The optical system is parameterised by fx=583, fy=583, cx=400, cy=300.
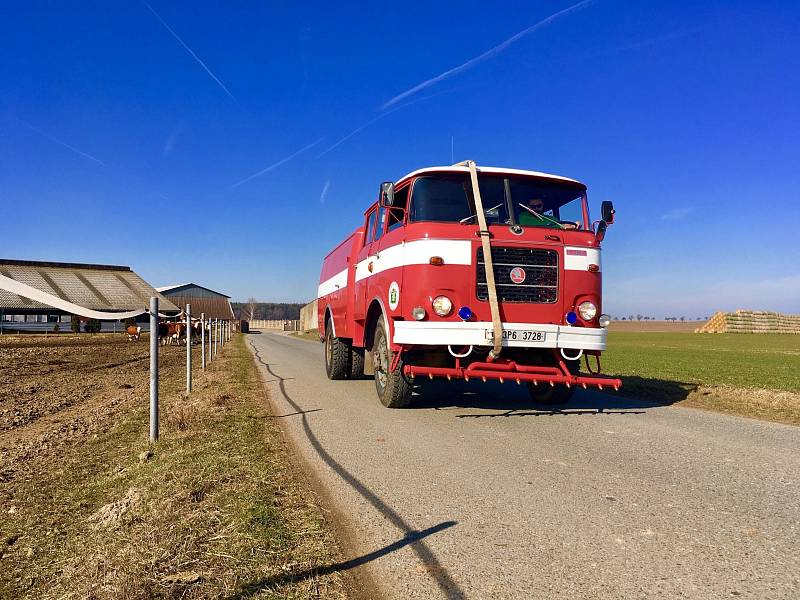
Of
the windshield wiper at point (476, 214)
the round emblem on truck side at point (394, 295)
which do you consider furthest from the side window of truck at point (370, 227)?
the windshield wiper at point (476, 214)

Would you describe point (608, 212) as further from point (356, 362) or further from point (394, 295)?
point (356, 362)

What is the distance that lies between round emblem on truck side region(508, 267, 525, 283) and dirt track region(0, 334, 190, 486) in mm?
5503

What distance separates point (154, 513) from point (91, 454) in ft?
9.46

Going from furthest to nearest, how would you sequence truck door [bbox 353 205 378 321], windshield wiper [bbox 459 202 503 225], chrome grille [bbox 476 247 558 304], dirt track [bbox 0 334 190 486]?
truck door [bbox 353 205 378 321]
windshield wiper [bbox 459 202 503 225]
chrome grille [bbox 476 247 558 304]
dirt track [bbox 0 334 190 486]

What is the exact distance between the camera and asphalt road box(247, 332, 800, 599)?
2814 millimetres

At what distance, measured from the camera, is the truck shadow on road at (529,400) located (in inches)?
309

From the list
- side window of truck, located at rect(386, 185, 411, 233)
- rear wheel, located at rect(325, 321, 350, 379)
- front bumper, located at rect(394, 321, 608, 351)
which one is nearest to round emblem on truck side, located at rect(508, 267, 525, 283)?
front bumper, located at rect(394, 321, 608, 351)

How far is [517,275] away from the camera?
23.3ft

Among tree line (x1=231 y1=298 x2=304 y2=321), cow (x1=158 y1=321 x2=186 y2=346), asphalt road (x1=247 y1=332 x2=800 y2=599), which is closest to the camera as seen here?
asphalt road (x1=247 y1=332 x2=800 y2=599)

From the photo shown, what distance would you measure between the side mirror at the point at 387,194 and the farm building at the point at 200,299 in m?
78.3

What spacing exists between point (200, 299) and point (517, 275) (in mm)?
84117

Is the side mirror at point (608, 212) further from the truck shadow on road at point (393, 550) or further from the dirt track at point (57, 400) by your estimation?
the dirt track at point (57, 400)

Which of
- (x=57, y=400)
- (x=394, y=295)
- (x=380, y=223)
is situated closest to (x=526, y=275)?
(x=394, y=295)

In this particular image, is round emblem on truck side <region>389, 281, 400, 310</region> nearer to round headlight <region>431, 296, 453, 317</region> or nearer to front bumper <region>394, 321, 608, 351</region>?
front bumper <region>394, 321, 608, 351</region>
